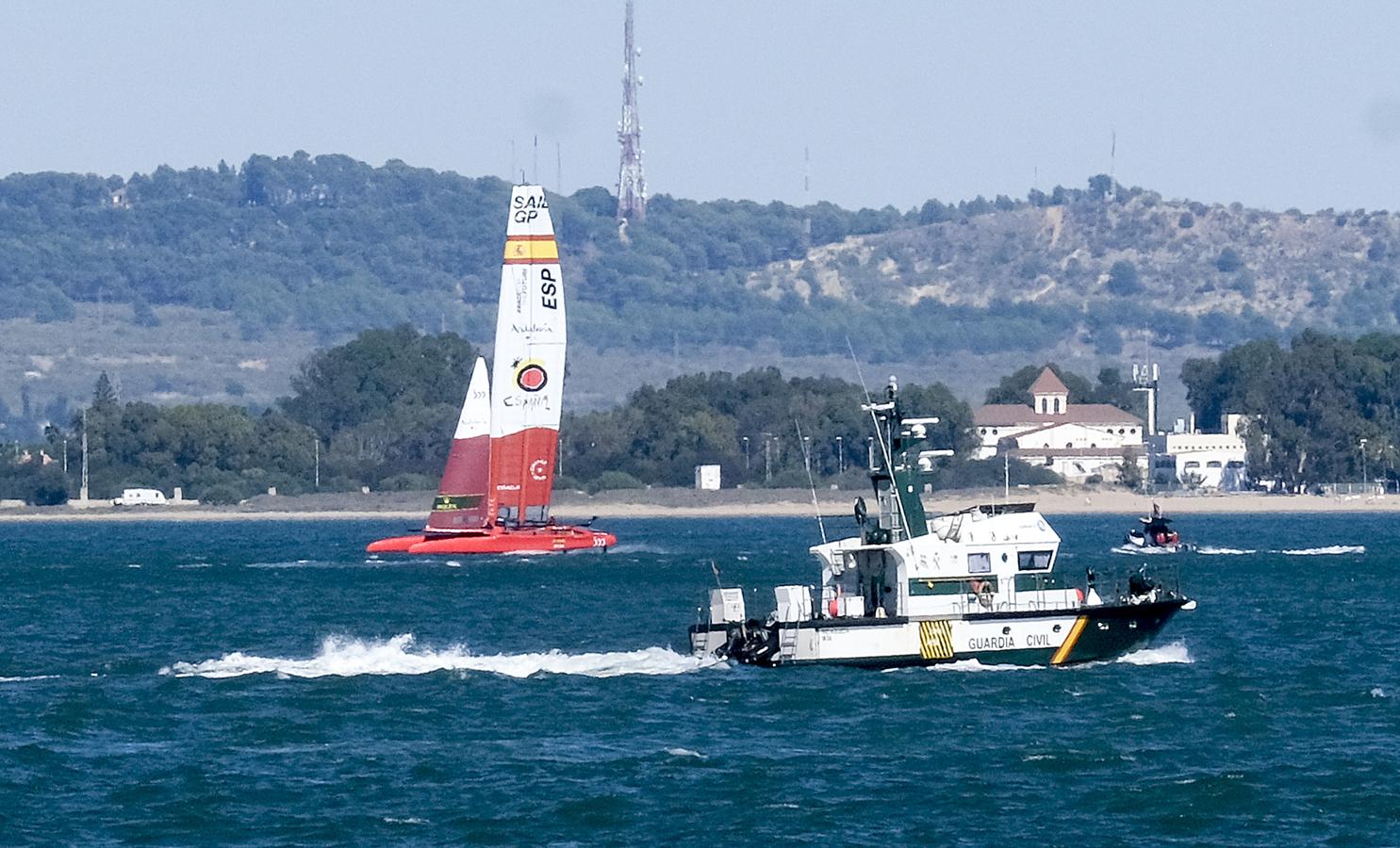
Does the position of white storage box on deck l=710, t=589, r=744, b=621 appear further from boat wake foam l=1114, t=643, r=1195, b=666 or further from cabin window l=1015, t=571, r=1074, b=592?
boat wake foam l=1114, t=643, r=1195, b=666

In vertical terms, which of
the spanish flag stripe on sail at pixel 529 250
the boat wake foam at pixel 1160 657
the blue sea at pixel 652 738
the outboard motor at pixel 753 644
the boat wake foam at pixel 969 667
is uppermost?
the spanish flag stripe on sail at pixel 529 250

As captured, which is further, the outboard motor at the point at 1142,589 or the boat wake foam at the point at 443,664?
the boat wake foam at the point at 443,664

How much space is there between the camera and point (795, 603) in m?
60.6

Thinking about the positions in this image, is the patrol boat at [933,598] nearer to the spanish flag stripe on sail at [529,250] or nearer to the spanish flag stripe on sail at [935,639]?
the spanish flag stripe on sail at [935,639]

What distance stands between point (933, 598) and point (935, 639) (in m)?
0.88

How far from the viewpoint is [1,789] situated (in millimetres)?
46750

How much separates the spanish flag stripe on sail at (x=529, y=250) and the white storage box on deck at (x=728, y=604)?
67.8 m

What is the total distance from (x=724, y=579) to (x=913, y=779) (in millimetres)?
62028

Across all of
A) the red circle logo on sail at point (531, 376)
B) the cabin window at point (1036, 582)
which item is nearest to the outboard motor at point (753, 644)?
the cabin window at point (1036, 582)

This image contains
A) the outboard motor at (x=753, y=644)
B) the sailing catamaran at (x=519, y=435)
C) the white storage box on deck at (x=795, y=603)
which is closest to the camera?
the white storage box on deck at (x=795, y=603)

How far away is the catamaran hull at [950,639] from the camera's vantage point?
2341 inches

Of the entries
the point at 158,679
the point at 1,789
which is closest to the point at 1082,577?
the point at 158,679

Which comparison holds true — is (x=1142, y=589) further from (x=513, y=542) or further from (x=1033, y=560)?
(x=513, y=542)

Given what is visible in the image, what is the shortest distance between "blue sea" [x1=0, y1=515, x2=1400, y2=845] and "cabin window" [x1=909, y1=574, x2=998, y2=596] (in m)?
1.79
